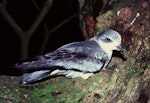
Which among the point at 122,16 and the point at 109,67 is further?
the point at 122,16

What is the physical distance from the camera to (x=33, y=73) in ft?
12.7

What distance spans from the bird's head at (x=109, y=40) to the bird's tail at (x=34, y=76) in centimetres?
86

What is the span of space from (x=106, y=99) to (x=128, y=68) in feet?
1.88

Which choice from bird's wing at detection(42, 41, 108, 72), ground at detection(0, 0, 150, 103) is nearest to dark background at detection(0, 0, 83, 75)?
ground at detection(0, 0, 150, 103)

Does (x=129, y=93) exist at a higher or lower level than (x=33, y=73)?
lower

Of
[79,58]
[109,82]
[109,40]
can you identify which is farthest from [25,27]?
[109,82]

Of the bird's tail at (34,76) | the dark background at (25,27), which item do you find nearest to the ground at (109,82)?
the bird's tail at (34,76)

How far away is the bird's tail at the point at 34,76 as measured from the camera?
3.80 m

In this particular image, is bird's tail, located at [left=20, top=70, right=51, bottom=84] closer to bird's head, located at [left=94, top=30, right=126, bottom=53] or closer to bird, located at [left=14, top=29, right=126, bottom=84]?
bird, located at [left=14, top=29, right=126, bottom=84]

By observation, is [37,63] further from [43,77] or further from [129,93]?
[129,93]

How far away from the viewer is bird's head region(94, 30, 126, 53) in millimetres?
4168

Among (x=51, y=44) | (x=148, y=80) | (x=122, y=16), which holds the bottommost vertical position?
(x=51, y=44)

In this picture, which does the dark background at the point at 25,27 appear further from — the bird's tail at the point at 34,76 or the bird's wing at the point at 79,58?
the bird's tail at the point at 34,76

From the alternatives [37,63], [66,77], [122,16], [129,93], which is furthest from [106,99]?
[122,16]
